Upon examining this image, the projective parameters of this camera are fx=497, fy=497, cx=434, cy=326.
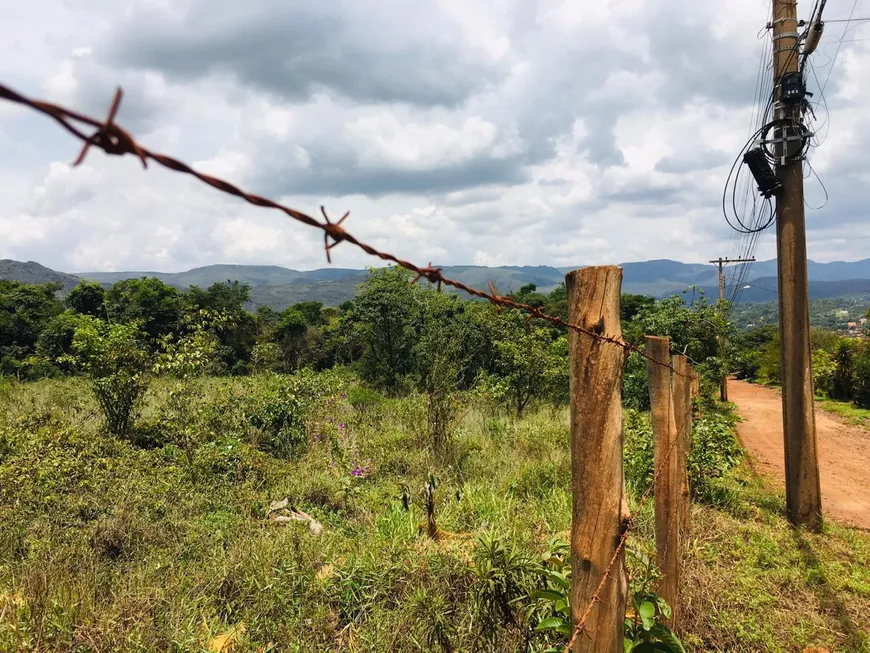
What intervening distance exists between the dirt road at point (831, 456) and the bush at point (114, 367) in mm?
9588

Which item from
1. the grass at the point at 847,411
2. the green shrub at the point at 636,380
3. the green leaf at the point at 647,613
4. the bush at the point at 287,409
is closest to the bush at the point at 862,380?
the grass at the point at 847,411

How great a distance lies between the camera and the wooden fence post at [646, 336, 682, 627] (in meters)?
2.74

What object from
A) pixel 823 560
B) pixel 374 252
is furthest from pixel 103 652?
pixel 823 560

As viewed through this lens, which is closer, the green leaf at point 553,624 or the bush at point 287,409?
the green leaf at point 553,624

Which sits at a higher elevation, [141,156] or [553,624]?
[141,156]

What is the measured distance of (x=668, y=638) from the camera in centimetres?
217

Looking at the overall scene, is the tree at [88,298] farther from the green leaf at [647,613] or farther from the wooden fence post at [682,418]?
the green leaf at [647,613]

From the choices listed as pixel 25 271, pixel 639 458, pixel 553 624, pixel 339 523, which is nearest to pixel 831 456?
pixel 639 458

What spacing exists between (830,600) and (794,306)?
2843mm

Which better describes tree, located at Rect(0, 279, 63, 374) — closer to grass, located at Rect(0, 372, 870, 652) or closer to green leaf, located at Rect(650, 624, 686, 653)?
grass, located at Rect(0, 372, 870, 652)

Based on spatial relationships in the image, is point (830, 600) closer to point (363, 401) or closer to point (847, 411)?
point (363, 401)

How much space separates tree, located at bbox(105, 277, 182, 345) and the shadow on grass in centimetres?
2250

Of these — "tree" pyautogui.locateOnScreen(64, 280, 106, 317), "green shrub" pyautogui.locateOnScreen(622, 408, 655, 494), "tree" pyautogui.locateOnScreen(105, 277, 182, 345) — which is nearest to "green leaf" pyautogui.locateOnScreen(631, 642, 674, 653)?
"green shrub" pyautogui.locateOnScreen(622, 408, 655, 494)

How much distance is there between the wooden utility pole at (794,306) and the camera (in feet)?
17.1
